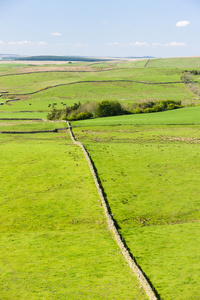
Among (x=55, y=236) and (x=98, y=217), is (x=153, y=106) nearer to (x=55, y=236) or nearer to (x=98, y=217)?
(x=98, y=217)

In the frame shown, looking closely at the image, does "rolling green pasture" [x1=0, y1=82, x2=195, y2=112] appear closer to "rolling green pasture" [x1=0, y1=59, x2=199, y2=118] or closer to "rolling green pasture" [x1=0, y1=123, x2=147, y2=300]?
"rolling green pasture" [x1=0, y1=59, x2=199, y2=118]

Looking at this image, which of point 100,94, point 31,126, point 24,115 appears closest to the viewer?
point 31,126

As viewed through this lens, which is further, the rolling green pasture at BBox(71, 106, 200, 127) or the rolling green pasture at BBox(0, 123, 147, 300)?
the rolling green pasture at BBox(71, 106, 200, 127)

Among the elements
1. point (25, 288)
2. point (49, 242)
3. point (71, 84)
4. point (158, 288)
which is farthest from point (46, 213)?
point (71, 84)

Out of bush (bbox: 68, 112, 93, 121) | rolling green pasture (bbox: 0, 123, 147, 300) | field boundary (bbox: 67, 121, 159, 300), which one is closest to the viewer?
field boundary (bbox: 67, 121, 159, 300)

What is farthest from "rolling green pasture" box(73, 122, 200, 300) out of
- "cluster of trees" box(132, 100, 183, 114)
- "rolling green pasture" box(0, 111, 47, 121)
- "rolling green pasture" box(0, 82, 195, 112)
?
"rolling green pasture" box(0, 82, 195, 112)

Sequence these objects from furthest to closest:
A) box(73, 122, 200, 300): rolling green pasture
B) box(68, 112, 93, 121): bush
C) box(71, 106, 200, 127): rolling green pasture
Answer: box(68, 112, 93, 121): bush
box(71, 106, 200, 127): rolling green pasture
box(73, 122, 200, 300): rolling green pasture

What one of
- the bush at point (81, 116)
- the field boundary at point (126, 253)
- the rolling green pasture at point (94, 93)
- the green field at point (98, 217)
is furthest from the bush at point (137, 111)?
the field boundary at point (126, 253)

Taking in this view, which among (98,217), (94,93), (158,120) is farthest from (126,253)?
(94,93)
